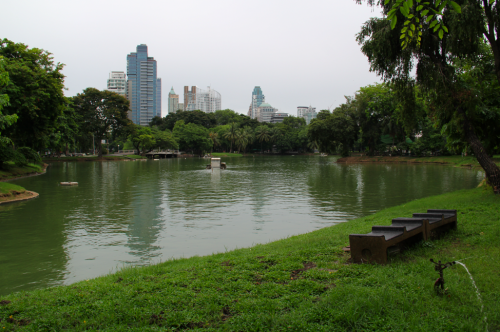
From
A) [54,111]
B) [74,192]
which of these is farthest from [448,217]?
[54,111]

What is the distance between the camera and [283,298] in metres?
4.38

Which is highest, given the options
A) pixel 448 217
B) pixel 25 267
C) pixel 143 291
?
pixel 448 217

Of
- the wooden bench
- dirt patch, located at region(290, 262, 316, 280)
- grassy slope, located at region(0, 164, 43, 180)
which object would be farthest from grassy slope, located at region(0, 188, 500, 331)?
grassy slope, located at region(0, 164, 43, 180)

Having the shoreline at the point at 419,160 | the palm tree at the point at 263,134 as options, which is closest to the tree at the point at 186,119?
the palm tree at the point at 263,134

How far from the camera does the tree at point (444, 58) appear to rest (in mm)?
12172

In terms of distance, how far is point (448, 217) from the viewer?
7336mm

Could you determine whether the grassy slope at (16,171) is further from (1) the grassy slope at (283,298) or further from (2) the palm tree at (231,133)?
(2) the palm tree at (231,133)

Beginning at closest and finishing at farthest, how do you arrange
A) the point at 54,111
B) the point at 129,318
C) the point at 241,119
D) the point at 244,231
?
the point at 129,318, the point at 244,231, the point at 54,111, the point at 241,119

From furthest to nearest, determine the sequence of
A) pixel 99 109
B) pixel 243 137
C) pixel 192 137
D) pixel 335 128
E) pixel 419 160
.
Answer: pixel 243 137 < pixel 192 137 < pixel 99 109 < pixel 335 128 < pixel 419 160

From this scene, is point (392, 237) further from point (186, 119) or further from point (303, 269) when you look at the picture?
point (186, 119)

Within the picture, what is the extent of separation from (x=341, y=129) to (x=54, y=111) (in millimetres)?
47790

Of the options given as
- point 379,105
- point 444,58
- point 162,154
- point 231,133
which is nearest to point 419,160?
point 379,105

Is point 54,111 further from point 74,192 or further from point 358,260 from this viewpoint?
point 358,260

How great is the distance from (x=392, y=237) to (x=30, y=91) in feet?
103
